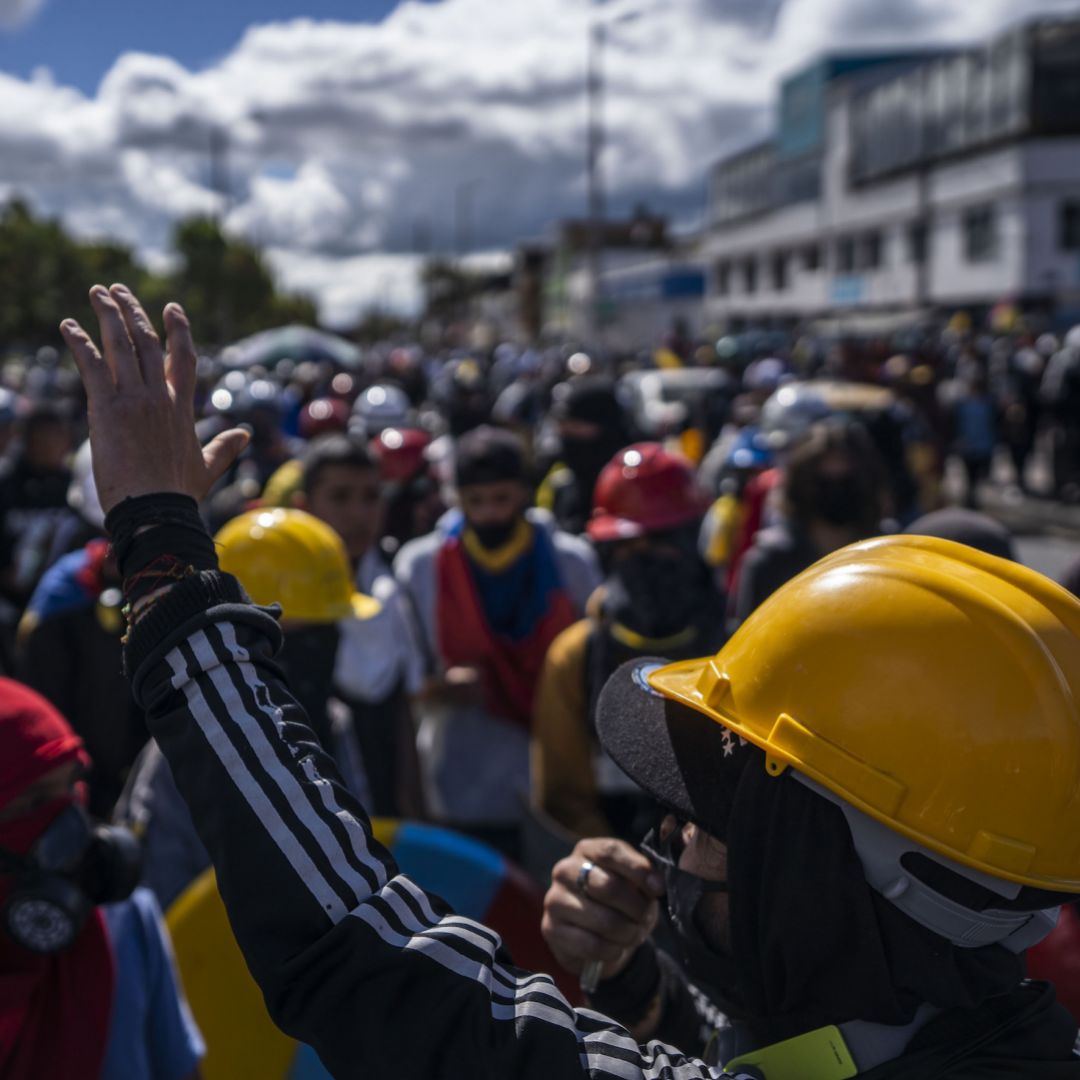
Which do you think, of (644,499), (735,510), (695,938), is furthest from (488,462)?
(695,938)

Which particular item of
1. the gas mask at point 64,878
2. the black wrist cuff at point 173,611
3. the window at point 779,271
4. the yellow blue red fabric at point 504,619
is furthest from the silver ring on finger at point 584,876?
the window at point 779,271

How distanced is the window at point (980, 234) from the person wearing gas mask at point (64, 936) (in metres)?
42.4

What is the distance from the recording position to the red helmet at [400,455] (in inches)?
258

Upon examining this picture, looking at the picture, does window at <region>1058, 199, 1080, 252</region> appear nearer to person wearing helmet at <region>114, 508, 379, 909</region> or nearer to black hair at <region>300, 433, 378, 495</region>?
black hair at <region>300, 433, 378, 495</region>

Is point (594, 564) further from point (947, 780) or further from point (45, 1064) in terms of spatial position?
point (947, 780)

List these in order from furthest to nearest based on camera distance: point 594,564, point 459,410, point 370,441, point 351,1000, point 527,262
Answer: point 527,262 → point 459,410 → point 370,441 → point 594,564 → point 351,1000

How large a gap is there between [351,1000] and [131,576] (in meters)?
0.51

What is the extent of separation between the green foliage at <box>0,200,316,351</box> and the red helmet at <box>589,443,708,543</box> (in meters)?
1.42

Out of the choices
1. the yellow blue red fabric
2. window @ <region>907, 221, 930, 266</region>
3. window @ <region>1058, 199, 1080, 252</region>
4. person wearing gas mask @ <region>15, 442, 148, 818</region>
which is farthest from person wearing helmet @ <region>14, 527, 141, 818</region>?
window @ <region>907, 221, 930, 266</region>

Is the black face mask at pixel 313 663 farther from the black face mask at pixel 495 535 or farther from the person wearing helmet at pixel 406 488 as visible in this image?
the person wearing helmet at pixel 406 488

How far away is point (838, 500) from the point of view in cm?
425

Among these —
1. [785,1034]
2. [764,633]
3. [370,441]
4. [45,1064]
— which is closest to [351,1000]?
[785,1034]

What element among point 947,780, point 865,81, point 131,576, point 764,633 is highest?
point 865,81

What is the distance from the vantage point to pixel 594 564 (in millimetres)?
4605
